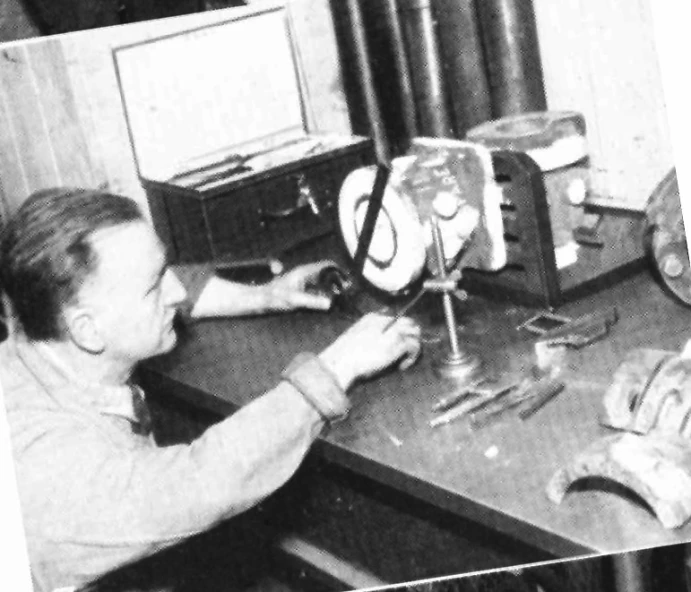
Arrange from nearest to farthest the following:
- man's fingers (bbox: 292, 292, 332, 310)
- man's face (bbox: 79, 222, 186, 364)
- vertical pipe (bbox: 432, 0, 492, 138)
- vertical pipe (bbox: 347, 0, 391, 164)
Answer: man's face (bbox: 79, 222, 186, 364) < man's fingers (bbox: 292, 292, 332, 310) < vertical pipe (bbox: 432, 0, 492, 138) < vertical pipe (bbox: 347, 0, 391, 164)

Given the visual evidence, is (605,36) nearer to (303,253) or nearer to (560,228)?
(560,228)

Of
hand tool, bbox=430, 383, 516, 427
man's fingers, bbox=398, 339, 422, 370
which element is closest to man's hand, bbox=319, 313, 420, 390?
man's fingers, bbox=398, 339, 422, 370

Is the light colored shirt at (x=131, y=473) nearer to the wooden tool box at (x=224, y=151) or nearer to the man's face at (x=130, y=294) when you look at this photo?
the man's face at (x=130, y=294)

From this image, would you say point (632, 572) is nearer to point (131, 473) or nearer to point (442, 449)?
point (442, 449)

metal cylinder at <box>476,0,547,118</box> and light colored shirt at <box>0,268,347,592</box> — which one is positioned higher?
metal cylinder at <box>476,0,547,118</box>

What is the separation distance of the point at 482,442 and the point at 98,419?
1.66 feet

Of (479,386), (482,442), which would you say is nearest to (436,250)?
(479,386)

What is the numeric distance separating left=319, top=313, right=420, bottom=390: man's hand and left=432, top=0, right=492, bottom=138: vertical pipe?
568mm

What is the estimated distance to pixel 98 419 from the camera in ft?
3.85

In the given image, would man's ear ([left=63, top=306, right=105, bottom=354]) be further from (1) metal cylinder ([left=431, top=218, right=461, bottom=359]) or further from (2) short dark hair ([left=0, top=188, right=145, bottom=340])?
(1) metal cylinder ([left=431, top=218, right=461, bottom=359])

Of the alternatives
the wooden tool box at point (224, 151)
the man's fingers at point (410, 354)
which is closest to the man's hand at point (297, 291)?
the wooden tool box at point (224, 151)

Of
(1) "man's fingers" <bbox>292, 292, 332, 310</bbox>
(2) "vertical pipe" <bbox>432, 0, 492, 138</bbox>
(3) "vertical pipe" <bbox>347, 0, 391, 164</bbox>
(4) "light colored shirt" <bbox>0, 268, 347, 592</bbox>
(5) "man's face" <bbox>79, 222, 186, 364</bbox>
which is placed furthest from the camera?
(3) "vertical pipe" <bbox>347, 0, 391, 164</bbox>

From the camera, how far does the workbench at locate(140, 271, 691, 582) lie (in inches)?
35.6

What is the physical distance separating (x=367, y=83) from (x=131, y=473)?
1048 mm
